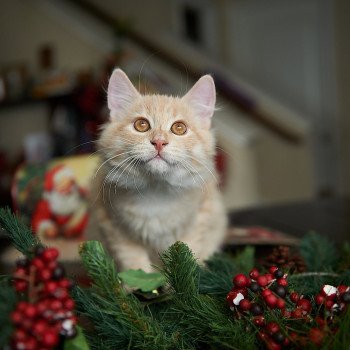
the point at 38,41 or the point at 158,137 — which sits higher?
the point at 158,137

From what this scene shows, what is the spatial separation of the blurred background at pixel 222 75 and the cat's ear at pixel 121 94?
1.09 meters

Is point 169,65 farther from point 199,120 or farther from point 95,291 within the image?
point 95,291

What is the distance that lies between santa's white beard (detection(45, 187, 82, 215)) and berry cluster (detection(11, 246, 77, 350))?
0.99m

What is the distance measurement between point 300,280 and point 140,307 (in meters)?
0.23

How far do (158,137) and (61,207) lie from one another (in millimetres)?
681

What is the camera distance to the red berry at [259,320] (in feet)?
1.45

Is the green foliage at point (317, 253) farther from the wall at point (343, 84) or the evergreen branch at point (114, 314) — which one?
the wall at point (343, 84)

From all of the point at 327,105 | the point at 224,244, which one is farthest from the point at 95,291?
the point at 327,105

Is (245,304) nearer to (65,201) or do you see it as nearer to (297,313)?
(297,313)

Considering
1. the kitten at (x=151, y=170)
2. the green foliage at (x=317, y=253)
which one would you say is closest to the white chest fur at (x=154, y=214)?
the kitten at (x=151, y=170)

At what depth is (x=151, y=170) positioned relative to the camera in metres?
0.78

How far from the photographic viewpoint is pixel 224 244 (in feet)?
3.75

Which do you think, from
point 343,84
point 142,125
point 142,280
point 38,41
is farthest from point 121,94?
point 343,84

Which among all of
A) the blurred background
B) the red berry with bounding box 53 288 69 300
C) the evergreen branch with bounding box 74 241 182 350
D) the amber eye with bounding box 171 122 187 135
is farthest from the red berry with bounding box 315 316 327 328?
the blurred background
